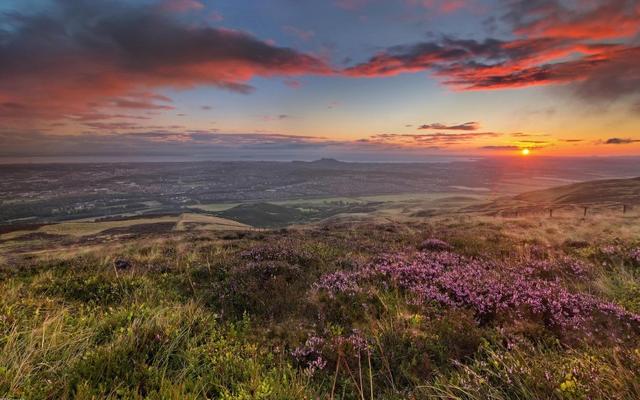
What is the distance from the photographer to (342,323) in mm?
5859

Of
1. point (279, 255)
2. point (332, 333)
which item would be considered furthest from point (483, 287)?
point (279, 255)

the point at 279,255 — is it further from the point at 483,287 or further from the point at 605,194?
the point at 605,194

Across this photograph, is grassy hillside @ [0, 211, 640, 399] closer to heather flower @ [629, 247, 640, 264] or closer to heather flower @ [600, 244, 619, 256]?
heather flower @ [629, 247, 640, 264]

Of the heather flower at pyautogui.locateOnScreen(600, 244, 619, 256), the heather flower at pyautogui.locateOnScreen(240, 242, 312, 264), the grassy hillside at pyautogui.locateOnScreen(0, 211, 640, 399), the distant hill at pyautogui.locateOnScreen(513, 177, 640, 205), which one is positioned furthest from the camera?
the distant hill at pyautogui.locateOnScreen(513, 177, 640, 205)

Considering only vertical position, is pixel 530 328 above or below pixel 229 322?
above

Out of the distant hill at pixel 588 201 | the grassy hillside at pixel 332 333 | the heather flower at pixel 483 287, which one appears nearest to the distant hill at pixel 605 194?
the distant hill at pixel 588 201

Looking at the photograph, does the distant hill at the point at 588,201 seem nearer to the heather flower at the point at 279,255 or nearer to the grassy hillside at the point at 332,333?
the heather flower at the point at 279,255

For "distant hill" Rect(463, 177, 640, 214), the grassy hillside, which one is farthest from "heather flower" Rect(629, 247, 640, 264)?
"distant hill" Rect(463, 177, 640, 214)

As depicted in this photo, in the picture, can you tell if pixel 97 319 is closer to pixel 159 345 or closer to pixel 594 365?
pixel 159 345

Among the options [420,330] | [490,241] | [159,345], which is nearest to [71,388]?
[159,345]

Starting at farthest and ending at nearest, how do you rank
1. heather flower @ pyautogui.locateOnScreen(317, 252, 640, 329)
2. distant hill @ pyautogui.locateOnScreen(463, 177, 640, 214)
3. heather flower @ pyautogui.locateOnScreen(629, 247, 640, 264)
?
distant hill @ pyautogui.locateOnScreen(463, 177, 640, 214) < heather flower @ pyautogui.locateOnScreen(629, 247, 640, 264) < heather flower @ pyautogui.locateOnScreen(317, 252, 640, 329)

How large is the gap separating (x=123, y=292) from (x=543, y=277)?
33.1 ft

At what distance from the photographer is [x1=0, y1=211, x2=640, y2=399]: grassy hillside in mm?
3502

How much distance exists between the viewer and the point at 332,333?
17.4 ft
